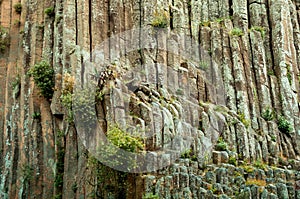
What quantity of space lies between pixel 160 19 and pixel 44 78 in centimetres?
617

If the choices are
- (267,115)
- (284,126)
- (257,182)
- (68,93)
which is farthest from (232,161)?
(68,93)

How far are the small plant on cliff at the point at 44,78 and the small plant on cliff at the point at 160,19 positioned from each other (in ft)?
17.7

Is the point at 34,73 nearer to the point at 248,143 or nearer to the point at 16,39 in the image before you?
the point at 16,39

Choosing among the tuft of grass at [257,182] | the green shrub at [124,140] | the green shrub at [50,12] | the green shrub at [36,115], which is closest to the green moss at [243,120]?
the tuft of grass at [257,182]

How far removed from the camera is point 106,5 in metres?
41.7

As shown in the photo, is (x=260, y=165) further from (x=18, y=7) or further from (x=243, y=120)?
(x=18, y=7)

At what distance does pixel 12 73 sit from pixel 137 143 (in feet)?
38.8

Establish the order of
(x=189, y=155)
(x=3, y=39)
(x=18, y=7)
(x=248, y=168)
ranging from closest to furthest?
(x=189, y=155) < (x=248, y=168) < (x=3, y=39) < (x=18, y=7)

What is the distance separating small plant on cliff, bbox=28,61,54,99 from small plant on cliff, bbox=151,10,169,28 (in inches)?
212

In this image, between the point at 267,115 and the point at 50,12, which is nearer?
the point at 267,115

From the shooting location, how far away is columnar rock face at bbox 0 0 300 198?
119ft

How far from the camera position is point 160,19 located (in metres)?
41.8

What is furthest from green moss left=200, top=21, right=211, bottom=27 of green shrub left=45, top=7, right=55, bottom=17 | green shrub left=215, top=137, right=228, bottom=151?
green shrub left=215, top=137, right=228, bottom=151

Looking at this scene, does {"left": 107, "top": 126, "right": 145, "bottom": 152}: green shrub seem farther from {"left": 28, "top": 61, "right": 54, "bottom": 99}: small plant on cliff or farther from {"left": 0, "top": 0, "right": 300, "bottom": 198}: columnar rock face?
{"left": 28, "top": 61, "right": 54, "bottom": 99}: small plant on cliff
